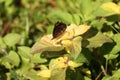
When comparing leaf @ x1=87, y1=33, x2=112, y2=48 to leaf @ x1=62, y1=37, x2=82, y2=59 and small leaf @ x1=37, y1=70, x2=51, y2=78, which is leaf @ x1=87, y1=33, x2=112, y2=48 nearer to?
leaf @ x1=62, y1=37, x2=82, y2=59

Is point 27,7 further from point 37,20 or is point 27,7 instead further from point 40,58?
point 40,58

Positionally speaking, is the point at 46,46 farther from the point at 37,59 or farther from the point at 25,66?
the point at 25,66

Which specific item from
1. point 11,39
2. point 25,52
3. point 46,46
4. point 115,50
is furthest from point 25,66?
point 115,50

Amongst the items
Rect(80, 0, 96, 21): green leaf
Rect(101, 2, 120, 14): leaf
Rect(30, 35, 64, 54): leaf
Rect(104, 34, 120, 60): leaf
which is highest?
Rect(80, 0, 96, 21): green leaf

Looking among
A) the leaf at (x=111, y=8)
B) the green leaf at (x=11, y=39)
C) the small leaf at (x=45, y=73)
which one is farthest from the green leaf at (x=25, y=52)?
the leaf at (x=111, y=8)

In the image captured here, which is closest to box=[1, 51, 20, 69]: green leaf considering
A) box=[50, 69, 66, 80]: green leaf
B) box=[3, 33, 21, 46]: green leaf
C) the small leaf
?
box=[3, 33, 21, 46]: green leaf

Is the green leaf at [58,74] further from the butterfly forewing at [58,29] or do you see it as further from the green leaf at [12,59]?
the green leaf at [12,59]
